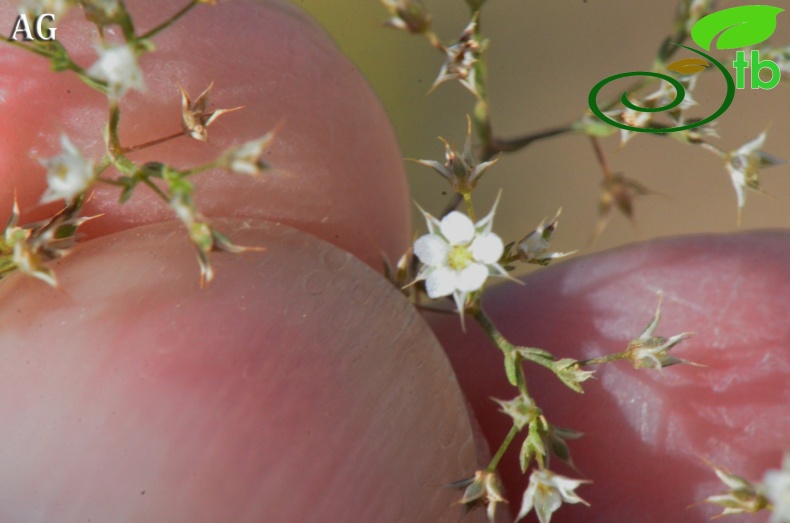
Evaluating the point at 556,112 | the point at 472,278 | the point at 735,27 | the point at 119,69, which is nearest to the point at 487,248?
the point at 472,278

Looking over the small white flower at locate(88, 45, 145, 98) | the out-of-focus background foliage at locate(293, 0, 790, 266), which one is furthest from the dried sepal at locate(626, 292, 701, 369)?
the out-of-focus background foliage at locate(293, 0, 790, 266)

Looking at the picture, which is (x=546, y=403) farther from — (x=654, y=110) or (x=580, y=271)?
(x=654, y=110)

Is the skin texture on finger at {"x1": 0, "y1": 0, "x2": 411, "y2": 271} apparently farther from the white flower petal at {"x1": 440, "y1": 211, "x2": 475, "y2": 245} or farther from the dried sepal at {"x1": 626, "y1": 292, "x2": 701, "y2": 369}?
the dried sepal at {"x1": 626, "y1": 292, "x2": 701, "y2": 369}

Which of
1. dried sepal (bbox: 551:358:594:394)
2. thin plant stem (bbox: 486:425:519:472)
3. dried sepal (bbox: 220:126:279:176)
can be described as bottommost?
Result: thin plant stem (bbox: 486:425:519:472)

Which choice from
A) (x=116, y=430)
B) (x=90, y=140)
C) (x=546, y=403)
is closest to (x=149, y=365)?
(x=116, y=430)

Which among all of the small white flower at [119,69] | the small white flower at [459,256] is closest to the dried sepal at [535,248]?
the small white flower at [459,256]

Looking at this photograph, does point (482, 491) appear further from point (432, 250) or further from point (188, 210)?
point (188, 210)

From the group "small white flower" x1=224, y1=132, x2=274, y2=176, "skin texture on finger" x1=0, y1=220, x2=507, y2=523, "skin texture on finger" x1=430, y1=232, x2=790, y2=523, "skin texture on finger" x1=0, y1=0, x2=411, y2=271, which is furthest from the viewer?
"skin texture on finger" x1=430, y1=232, x2=790, y2=523

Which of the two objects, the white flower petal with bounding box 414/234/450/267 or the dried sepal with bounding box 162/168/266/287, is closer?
the dried sepal with bounding box 162/168/266/287
